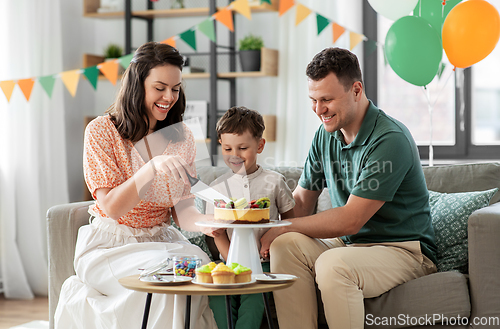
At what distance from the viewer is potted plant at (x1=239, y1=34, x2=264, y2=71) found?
11.2 feet

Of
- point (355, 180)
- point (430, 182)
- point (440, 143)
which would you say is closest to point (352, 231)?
point (355, 180)

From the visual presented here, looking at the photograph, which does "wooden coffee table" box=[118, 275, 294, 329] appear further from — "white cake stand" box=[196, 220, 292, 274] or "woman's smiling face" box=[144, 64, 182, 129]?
"woman's smiling face" box=[144, 64, 182, 129]

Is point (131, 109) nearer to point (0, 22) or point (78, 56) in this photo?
point (0, 22)

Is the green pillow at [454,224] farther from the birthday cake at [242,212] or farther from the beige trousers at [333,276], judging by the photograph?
the birthday cake at [242,212]

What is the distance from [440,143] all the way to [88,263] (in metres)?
2.41

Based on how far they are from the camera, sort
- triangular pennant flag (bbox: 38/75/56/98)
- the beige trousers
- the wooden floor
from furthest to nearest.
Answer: triangular pennant flag (bbox: 38/75/56/98), the wooden floor, the beige trousers

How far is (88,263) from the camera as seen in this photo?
1.76m

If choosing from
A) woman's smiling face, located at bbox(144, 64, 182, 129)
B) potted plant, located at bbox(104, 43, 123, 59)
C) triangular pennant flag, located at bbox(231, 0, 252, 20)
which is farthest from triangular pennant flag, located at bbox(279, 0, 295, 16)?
woman's smiling face, located at bbox(144, 64, 182, 129)

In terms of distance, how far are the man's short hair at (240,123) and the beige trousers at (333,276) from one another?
354mm

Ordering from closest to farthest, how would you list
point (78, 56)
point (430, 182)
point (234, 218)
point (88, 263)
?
point (234, 218) < point (88, 263) < point (430, 182) < point (78, 56)

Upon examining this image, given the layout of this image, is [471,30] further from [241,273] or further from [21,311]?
[21,311]

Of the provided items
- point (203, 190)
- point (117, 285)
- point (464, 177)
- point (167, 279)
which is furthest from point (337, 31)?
point (167, 279)

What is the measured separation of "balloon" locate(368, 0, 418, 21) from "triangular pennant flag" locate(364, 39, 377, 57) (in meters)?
0.65

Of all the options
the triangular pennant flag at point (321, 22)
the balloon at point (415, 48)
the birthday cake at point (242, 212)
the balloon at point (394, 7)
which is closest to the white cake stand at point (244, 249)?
the birthday cake at point (242, 212)
